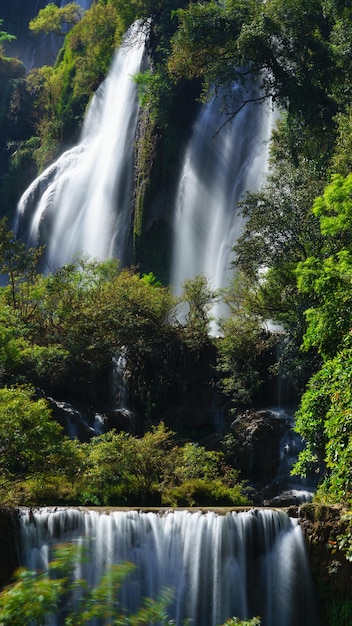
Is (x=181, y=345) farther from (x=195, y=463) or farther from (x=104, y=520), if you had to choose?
(x=104, y=520)

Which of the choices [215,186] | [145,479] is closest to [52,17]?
[215,186]

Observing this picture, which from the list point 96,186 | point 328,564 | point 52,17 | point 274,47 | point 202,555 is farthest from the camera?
point 52,17

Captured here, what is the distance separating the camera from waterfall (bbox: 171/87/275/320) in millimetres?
32594

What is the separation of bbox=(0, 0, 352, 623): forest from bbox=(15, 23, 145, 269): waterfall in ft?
9.16

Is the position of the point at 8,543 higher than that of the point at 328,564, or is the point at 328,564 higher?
the point at 8,543

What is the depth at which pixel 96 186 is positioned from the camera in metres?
40.6

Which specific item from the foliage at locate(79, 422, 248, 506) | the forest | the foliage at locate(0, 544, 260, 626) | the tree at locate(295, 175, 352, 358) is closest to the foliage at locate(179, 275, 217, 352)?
the forest

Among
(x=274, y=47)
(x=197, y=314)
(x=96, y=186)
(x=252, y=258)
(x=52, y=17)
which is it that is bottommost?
(x=197, y=314)

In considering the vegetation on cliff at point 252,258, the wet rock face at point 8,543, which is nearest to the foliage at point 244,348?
the vegetation on cliff at point 252,258

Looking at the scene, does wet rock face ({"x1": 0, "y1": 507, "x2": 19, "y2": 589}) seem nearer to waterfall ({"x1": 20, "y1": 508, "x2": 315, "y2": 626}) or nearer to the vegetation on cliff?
waterfall ({"x1": 20, "y1": 508, "x2": 315, "y2": 626})

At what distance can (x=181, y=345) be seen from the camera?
26.6m

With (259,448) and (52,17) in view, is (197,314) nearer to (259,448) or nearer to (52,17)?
(259,448)

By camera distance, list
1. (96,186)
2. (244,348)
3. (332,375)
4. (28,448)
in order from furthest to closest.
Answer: (96,186) → (244,348) → (28,448) → (332,375)

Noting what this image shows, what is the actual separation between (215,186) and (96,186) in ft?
29.3
